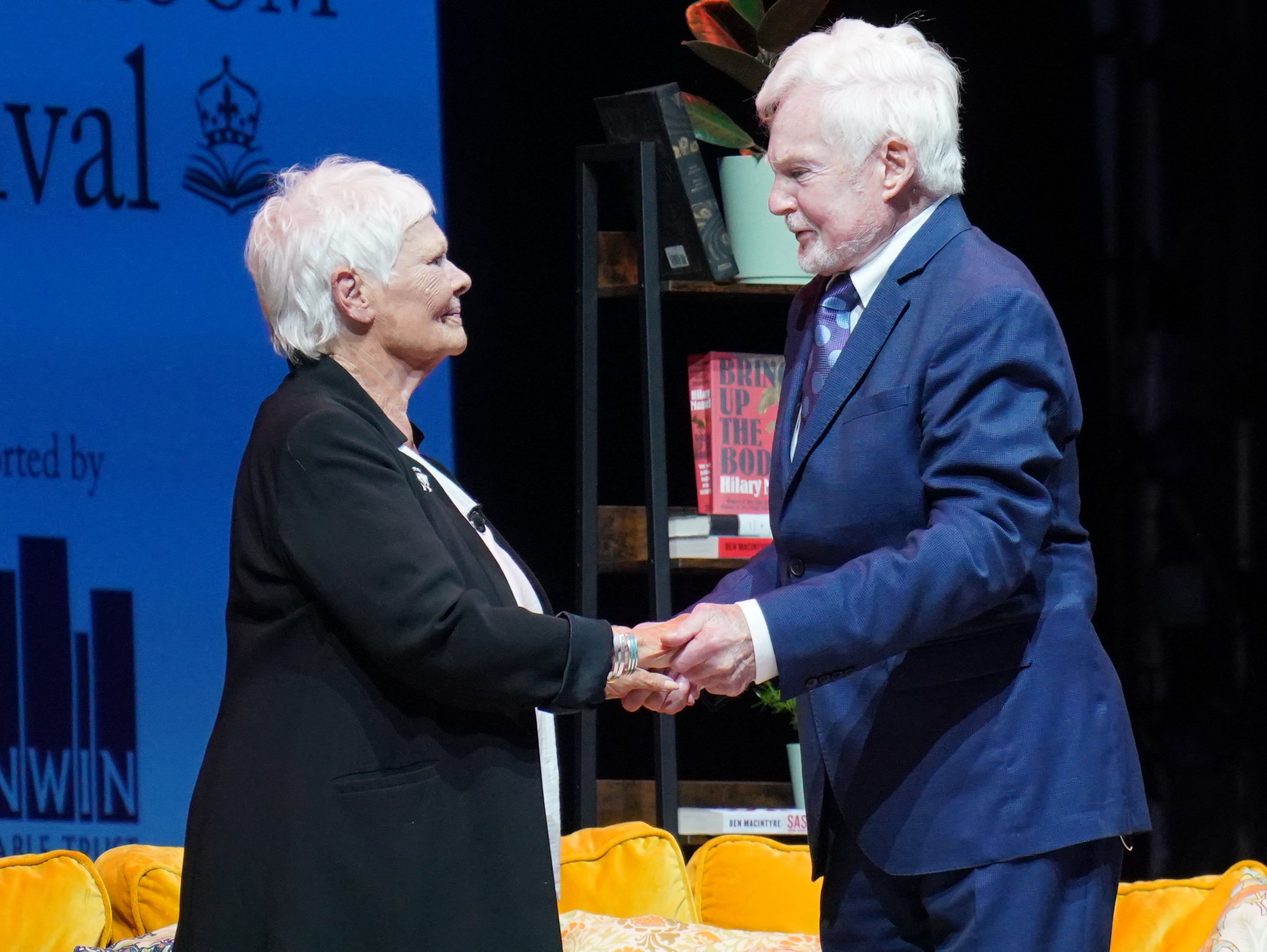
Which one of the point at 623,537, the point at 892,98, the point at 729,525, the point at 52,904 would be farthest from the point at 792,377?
the point at 52,904

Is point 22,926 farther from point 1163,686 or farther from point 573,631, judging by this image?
point 1163,686

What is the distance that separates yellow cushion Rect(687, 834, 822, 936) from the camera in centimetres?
285

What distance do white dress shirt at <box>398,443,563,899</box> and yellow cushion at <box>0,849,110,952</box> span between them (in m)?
1.11

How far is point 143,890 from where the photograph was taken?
282 centimetres

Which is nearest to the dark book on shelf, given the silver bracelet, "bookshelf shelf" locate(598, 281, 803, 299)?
"bookshelf shelf" locate(598, 281, 803, 299)

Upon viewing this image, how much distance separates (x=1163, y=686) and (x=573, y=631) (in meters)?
2.31

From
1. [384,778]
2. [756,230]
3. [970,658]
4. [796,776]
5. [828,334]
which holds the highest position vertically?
[756,230]

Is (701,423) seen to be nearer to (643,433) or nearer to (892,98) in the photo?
(643,433)

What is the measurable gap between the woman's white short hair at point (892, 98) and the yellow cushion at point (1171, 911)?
126 centimetres

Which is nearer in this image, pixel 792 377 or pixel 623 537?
pixel 792 377

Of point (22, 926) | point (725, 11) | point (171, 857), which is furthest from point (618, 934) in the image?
point (725, 11)

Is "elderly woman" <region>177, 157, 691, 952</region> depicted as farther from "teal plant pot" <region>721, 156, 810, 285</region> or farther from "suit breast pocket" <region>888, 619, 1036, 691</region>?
"teal plant pot" <region>721, 156, 810, 285</region>

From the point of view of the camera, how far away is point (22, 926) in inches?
108

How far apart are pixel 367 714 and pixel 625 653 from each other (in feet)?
1.10
